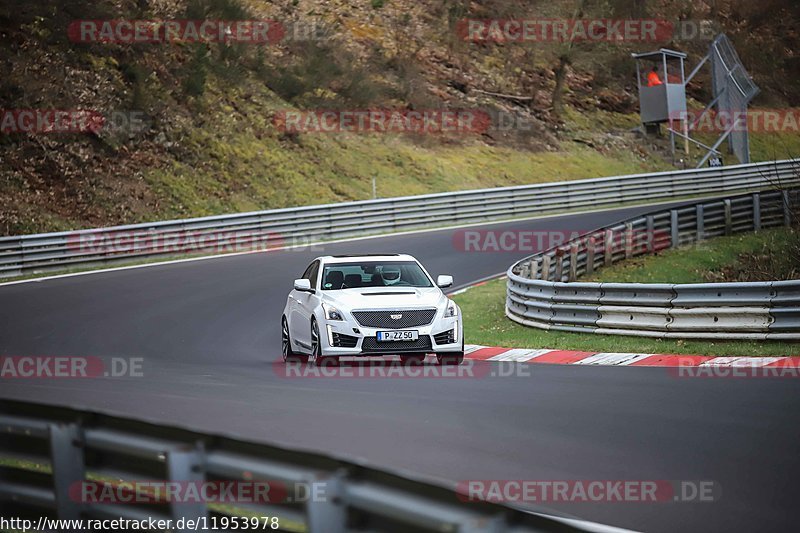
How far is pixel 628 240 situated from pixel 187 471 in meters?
23.6

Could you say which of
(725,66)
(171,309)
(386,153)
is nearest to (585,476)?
(171,309)

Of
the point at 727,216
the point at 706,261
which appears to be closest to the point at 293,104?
the point at 727,216

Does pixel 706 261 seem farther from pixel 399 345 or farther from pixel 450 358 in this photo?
pixel 399 345

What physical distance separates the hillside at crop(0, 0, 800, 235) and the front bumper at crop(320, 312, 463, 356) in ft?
64.2

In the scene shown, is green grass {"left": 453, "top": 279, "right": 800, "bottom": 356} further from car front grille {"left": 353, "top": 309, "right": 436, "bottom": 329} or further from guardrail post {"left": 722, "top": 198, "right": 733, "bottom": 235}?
guardrail post {"left": 722, "top": 198, "right": 733, "bottom": 235}

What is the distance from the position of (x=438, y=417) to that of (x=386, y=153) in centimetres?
3590

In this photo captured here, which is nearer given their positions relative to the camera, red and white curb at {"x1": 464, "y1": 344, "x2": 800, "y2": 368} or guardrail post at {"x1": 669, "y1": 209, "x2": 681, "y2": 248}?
red and white curb at {"x1": 464, "y1": 344, "x2": 800, "y2": 368}

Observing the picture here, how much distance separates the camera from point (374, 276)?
613 inches

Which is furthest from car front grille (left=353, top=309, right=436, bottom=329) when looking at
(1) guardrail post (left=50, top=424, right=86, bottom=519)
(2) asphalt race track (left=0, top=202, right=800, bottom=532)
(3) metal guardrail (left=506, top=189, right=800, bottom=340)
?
(1) guardrail post (left=50, top=424, right=86, bottom=519)

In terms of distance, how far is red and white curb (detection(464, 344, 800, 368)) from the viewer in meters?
13.3

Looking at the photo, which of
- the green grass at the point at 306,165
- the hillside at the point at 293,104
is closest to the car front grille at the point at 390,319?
the hillside at the point at 293,104

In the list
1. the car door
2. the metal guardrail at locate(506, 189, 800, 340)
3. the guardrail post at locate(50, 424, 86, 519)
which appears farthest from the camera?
the car door

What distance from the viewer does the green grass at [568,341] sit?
14.6 metres

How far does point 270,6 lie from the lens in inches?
2067
